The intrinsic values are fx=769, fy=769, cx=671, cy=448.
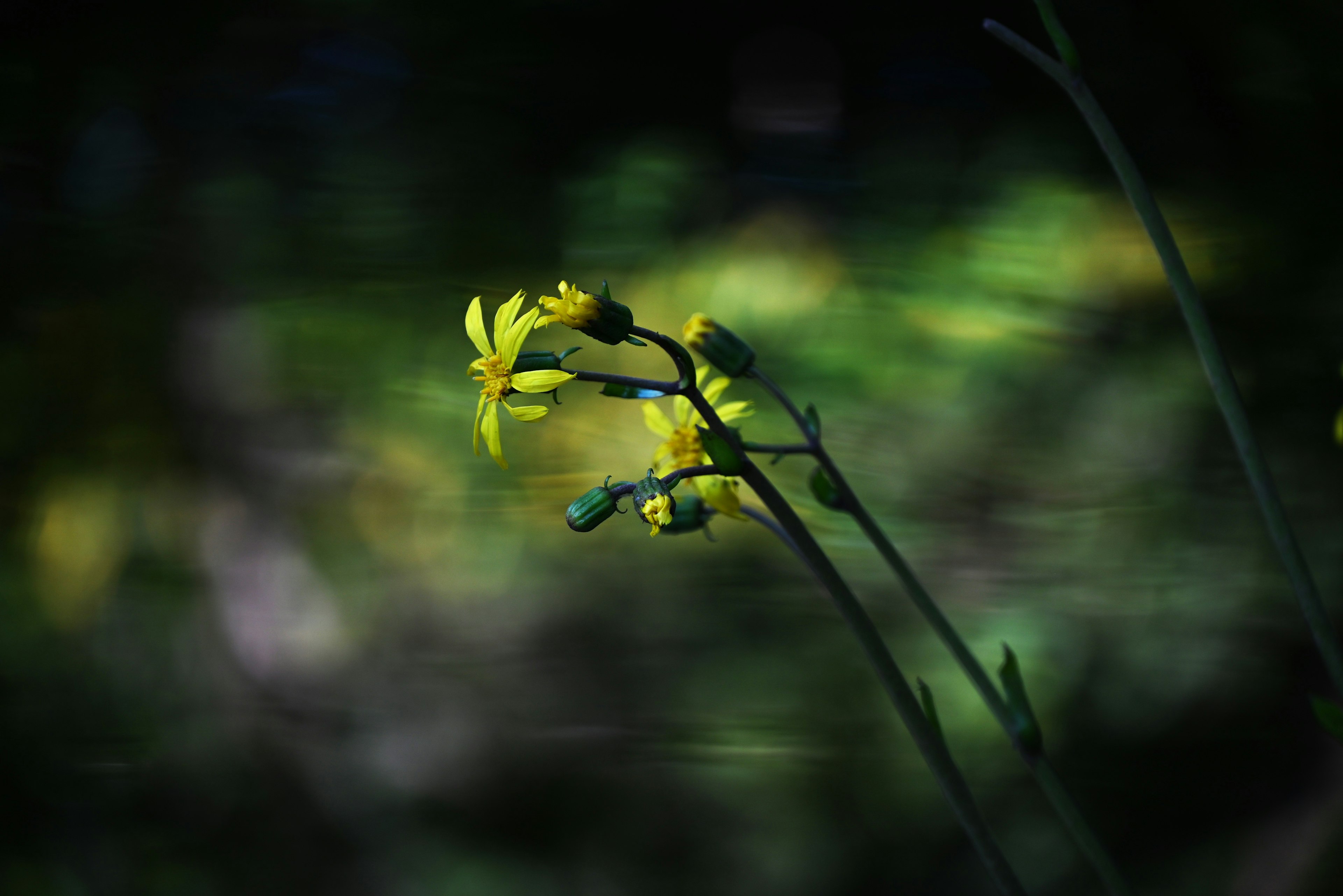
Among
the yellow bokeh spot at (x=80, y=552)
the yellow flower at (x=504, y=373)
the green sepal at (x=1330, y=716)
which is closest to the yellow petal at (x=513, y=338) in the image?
the yellow flower at (x=504, y=373)

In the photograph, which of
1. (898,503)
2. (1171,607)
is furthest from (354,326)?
(1171,607)

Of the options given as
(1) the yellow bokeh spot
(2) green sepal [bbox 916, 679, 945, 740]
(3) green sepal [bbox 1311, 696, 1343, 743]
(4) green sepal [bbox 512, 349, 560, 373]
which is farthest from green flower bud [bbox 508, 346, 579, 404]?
(1) the yellow bokeh spot

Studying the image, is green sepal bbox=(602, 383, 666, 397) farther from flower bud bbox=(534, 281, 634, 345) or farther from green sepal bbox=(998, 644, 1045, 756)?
green sepal bbox=(998, 644, 1045, 756)

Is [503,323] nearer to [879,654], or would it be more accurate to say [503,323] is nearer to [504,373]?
[504,373]

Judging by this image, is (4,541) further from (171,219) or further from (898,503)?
(898,503)

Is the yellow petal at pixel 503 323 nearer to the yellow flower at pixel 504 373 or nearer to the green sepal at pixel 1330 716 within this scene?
the yellow flower at pixel 504 373

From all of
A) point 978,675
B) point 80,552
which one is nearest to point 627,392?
point 978,675
